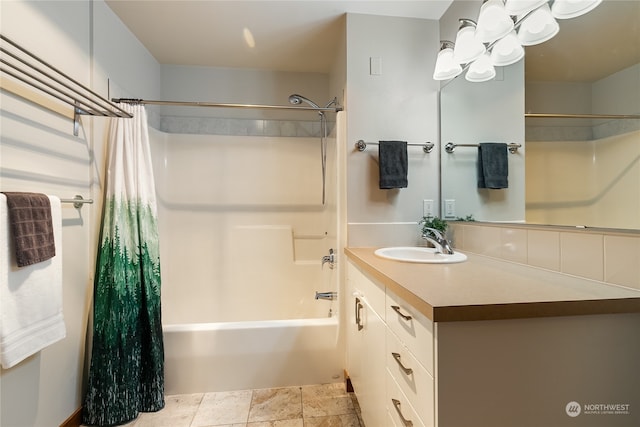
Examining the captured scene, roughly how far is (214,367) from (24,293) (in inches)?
39.6

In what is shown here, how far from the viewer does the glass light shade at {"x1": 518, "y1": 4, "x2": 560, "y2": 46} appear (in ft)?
3.60

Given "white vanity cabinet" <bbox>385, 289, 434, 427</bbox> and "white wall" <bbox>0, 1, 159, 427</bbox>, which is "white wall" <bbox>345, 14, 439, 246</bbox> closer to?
"white vanity cabinet" <bbox>385, 289, 434, 427</bbox>

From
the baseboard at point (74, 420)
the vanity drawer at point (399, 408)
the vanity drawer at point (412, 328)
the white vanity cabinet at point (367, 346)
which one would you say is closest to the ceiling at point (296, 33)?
the vanity drawer at point (412, 328)

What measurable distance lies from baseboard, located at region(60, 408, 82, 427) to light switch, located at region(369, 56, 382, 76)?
2.48 metres

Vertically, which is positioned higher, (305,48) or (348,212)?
(305,48)

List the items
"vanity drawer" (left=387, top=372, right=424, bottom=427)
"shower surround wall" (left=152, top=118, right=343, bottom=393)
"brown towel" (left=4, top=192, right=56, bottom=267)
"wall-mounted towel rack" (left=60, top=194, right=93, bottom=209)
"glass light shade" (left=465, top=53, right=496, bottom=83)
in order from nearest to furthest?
"vanity drawer" (left=387, top=372, right=424, bottom=427), "brown towel" (left=4, top=192, right=56, bottom=267), "wall-mounted towel rack" (left=60, top=194, right=93, bottom=209), "glass light shade" (left=465, top=53, right=496, bottom=83), "shower surround wall" (left=152, top=118, right=343, bottom=393)

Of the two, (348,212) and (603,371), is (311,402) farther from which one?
(603,371)

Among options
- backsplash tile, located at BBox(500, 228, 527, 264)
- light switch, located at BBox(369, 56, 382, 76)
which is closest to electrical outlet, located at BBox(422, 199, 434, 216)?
backsplash tile, located at BBox(500, 228, 527, 264)

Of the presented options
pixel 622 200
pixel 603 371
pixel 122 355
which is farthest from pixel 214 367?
pixel 622 200

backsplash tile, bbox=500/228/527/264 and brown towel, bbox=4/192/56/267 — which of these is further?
backsplash tile, bbox=500/228/527/264

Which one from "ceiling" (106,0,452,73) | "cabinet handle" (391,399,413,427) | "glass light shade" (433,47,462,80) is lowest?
"cabinet handle" (391,399,413,427)

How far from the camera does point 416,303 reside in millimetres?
751

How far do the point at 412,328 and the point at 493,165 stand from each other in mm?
1073

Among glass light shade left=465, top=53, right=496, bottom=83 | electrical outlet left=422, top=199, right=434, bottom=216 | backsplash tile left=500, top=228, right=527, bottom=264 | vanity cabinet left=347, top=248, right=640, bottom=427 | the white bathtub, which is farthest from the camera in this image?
electrical outlet left=422, top=199, right=434, bottom=216
